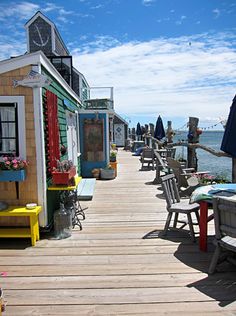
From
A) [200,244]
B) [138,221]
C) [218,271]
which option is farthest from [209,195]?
[138,221]

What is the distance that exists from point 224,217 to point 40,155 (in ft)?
8.95

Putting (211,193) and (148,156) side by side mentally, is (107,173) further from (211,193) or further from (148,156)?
(211,193)

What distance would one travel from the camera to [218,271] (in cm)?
365

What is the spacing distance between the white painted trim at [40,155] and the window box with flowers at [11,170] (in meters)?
0.28

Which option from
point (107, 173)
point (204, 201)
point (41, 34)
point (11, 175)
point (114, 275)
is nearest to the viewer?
point (114, 275)

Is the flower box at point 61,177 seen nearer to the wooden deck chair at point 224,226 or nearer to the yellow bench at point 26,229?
the yellow bench at point 26,229

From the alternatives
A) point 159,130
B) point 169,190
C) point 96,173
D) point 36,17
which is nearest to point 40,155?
→ point 169,190

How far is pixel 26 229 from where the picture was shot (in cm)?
480

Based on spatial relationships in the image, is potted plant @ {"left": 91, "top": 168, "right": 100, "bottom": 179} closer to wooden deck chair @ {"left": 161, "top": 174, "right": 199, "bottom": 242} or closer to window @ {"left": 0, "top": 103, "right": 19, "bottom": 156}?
wooden deck chair @ {"left": 161, "top": 174, "right": 199, "bottom": 242}

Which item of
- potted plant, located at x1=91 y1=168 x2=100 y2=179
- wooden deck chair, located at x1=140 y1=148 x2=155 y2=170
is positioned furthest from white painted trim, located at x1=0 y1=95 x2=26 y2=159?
wooden deck chair, located at x1=140 y1=148 x2=155 y2=170

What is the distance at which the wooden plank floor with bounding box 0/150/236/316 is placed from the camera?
2.93 m

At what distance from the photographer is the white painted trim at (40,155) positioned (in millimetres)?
4656

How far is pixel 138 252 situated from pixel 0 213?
200 cm

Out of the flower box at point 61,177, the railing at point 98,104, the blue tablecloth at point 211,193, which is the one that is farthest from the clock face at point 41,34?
the blue tablecloth at point 211,193
